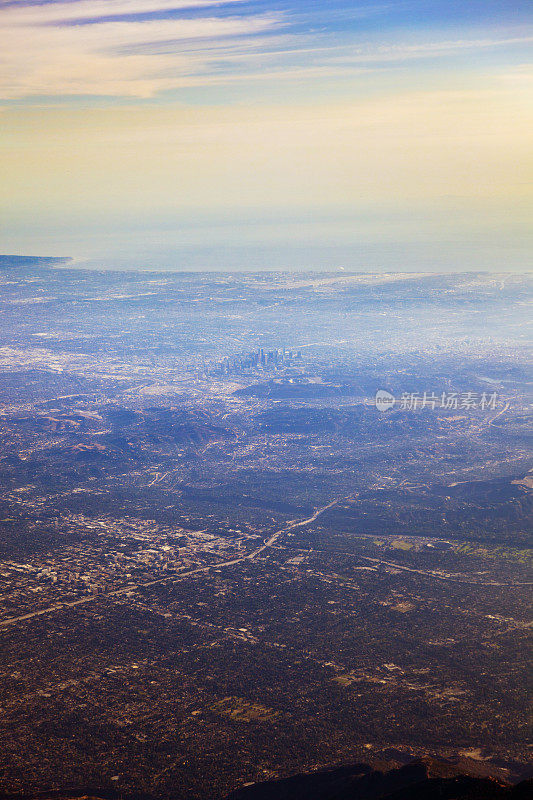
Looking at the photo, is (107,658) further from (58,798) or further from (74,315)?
(74,315)

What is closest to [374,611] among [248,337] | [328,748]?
[328,748]
